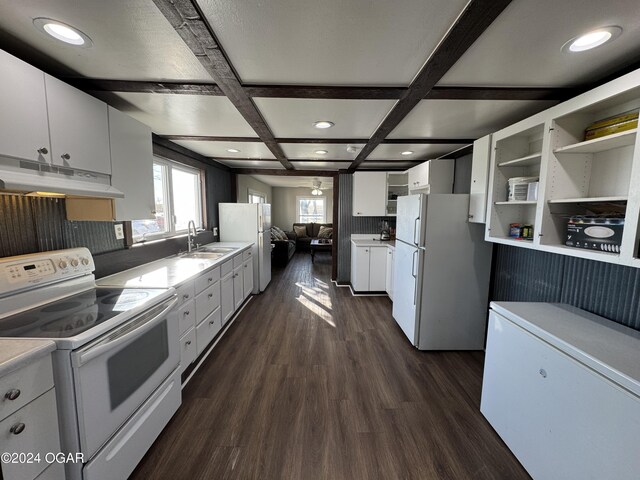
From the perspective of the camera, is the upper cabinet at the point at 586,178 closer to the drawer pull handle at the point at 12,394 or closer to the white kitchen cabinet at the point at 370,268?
the white kitchen cabinet at the point at 370,268

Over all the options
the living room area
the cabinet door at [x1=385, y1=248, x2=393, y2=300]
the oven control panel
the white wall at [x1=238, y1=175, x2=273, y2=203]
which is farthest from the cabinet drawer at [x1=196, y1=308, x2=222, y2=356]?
the living room area

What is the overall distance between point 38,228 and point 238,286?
2116mm

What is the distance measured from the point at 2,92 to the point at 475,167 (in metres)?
3.07

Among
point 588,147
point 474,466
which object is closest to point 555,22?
point 588,147

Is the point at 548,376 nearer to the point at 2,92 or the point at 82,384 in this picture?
the point at 82,384

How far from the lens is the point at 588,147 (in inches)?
58.4

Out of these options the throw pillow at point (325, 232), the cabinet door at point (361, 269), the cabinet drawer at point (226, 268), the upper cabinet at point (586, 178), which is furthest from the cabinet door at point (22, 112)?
the throw pillow at point (325, 232)

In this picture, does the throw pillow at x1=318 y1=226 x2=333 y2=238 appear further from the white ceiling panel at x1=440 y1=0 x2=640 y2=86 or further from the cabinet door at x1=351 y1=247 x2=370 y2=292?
the white ceiling panel at x1=440 y1=0 x2=640 y2=86

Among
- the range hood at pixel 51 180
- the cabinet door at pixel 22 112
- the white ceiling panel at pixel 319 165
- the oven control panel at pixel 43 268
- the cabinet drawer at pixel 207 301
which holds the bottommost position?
the cabinet drawer at pixel 207 301

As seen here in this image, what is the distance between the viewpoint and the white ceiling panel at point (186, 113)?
70.6 inches

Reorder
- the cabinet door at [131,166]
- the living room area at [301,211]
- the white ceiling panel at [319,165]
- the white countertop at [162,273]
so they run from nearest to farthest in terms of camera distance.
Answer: the cabinet door at [131,166], the white countertop at [162,273], the white ceiling panel at [319,165], the living room area at [301,211]

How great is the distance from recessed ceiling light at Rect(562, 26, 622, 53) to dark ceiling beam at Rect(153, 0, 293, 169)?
1.60m

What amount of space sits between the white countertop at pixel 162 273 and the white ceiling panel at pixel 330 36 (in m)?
1.53

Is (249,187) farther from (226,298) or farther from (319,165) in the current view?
(226,298)
